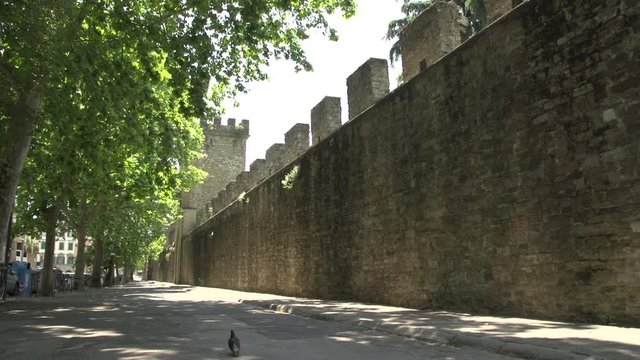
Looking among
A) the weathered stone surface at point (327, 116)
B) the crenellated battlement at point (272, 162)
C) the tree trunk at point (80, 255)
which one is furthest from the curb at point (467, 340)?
the tree trunk at point (80, 255)

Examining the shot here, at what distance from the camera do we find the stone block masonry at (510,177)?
6629 mm

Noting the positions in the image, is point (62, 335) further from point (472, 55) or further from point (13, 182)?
point (472, 55)

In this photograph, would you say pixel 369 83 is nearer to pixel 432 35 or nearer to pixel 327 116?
pixel 432 35

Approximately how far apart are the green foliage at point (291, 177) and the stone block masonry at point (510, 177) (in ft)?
11.3

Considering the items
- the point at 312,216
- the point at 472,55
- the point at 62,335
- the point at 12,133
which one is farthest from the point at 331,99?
the point at 62,335

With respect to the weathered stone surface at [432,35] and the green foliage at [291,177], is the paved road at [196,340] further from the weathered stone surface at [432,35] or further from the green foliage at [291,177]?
the green foliage at [291,177]

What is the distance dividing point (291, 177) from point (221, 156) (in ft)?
111

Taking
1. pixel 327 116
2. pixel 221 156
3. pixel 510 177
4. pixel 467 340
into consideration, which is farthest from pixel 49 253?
pixel 221 156

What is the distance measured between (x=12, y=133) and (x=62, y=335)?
3.36m

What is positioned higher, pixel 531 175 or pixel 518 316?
pixel 531 175

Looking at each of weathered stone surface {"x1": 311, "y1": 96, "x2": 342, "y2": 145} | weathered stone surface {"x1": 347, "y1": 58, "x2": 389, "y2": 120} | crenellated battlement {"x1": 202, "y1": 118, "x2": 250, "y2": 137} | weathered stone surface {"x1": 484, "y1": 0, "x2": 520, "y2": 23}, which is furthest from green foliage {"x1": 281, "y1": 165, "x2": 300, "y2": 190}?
crenellated battlement {"x1": 202, "y1": 118, "x2": 250, "y2": 137}

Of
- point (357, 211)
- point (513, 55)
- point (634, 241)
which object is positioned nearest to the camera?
point (634, 241)

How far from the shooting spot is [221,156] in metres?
50.8

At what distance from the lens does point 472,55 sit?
9352mm
